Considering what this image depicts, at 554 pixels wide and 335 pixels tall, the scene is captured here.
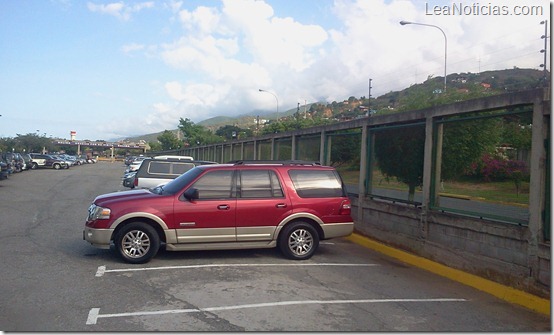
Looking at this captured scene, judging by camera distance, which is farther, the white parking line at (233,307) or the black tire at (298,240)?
the black tire at (298,240)

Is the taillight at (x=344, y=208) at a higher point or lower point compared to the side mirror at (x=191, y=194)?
lower

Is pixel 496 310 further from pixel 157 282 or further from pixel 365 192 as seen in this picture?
pixel 365 192

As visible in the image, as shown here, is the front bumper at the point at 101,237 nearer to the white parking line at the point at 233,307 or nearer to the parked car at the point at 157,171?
the white parking line at the point at 233,307

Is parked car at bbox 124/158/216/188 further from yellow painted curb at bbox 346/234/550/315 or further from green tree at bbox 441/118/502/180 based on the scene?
green tree at bbox 441/118/502/180

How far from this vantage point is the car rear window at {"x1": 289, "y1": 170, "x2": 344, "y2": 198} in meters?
9.25

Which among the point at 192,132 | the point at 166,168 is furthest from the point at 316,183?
the point at 192,132

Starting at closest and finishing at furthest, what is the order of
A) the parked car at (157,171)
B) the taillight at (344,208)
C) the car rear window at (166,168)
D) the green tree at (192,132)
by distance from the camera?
1. the taillight at (344,208)
2. the parked car at (157,171)
3. the car rear window at (166,168)
4. the green tree at (192,132)

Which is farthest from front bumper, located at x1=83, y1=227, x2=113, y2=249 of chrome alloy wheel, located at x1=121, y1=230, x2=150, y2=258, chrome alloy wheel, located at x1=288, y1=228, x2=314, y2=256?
chrome alloy wheel, located at x1=288, y1=228, x2=314, y2=256

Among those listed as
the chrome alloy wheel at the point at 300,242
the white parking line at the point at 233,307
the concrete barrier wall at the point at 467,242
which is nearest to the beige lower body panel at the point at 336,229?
the chrome alloy wheel at the point at 300,242

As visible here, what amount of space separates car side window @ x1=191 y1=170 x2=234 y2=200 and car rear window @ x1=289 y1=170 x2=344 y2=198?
1.17 metres

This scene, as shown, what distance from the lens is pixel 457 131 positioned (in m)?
9.48

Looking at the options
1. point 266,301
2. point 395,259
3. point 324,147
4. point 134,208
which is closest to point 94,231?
point 134,208

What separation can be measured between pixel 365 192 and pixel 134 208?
5.79 m

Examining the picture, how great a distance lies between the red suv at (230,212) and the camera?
8312 millimetres
